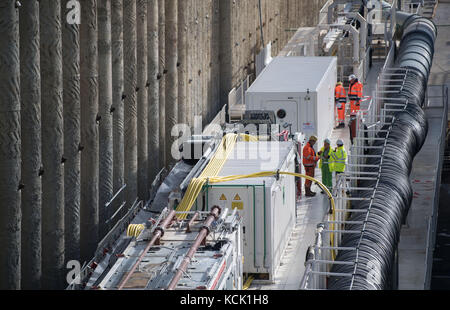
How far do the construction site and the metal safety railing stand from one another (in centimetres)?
6

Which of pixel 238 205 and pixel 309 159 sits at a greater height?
pixel 238 205

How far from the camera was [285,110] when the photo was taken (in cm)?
2734

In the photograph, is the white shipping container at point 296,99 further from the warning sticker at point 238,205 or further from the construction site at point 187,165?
the warning sticker at point 238,205

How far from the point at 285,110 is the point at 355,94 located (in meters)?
4.57

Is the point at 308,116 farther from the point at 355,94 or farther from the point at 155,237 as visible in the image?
the point at 155,237

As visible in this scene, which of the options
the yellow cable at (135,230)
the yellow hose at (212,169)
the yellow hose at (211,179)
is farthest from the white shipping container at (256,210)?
the yellow cable at (135,230)

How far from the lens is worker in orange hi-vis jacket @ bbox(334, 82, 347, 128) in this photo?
3141 centimetres

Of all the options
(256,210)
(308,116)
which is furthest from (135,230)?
(308,116)

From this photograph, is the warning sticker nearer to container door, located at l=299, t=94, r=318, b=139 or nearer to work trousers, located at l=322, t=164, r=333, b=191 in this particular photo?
work trousers, located at l=322, t=164, r=333, b=191

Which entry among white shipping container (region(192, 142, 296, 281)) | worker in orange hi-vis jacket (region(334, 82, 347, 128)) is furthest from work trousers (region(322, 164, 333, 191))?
worker in orange hi-vis jacket (region(334, 82, 347, 128))

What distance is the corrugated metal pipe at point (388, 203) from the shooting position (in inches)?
718

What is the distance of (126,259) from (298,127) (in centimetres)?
1176

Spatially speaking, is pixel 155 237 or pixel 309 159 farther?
pixel 309 159

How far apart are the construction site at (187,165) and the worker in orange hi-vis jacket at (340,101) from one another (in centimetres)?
4
